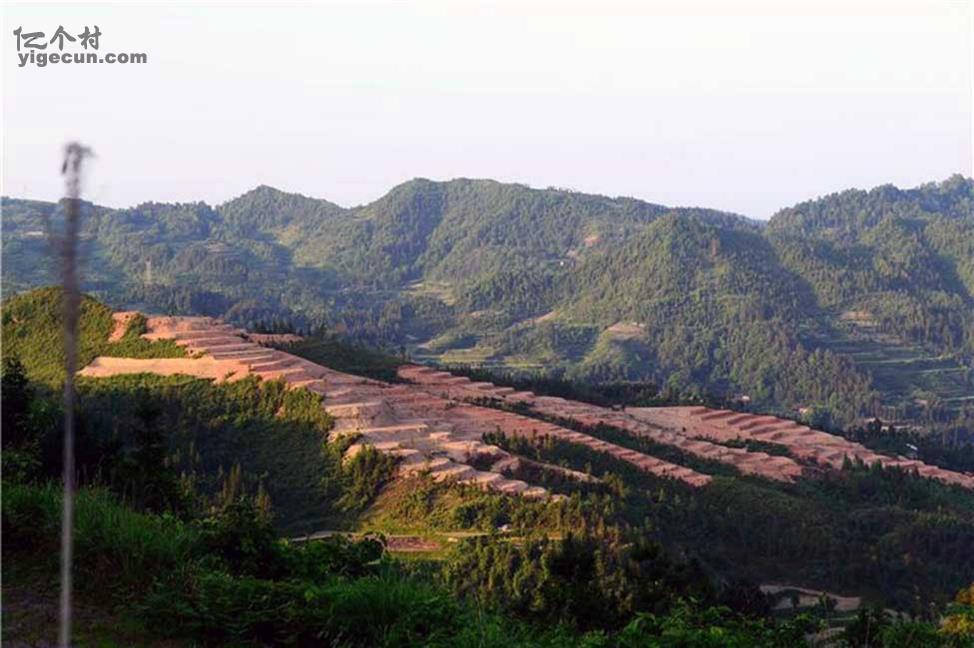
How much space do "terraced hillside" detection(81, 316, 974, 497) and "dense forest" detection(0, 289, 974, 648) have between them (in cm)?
67

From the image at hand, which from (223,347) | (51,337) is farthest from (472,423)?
(51,337)

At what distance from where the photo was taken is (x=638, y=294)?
4813 inches

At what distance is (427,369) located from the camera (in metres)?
44.6

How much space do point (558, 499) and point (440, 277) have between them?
145083 mm

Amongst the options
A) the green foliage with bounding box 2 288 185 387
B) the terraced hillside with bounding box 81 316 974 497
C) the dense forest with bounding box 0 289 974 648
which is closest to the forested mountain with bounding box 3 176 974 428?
the terraced hillside with bounding box 81 316 974 497

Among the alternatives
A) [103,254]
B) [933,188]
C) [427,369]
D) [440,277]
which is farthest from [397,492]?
[933,188]

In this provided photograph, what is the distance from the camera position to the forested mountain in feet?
318

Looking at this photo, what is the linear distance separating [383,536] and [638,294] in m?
116

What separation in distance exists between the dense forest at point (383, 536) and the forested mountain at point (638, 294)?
162 feet

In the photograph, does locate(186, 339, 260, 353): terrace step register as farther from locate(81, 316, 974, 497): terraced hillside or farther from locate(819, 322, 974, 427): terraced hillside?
locate(819, 322, 974, 427): terraced hillside

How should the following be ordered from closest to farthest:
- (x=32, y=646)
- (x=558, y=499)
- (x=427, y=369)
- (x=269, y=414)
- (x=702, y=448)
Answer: (x=32, y=646) → (x=558, y=499) → (x=269, y=414) → (x=702, y=448) → (x=427, y=369)

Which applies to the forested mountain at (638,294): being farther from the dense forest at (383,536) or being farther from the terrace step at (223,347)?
the dense forest at (383,536)

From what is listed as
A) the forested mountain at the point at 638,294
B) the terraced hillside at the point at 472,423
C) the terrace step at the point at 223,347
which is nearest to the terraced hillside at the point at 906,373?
the forested mountain at the point at 638,294

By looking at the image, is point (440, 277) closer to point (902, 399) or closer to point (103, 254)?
point (103, 254)
